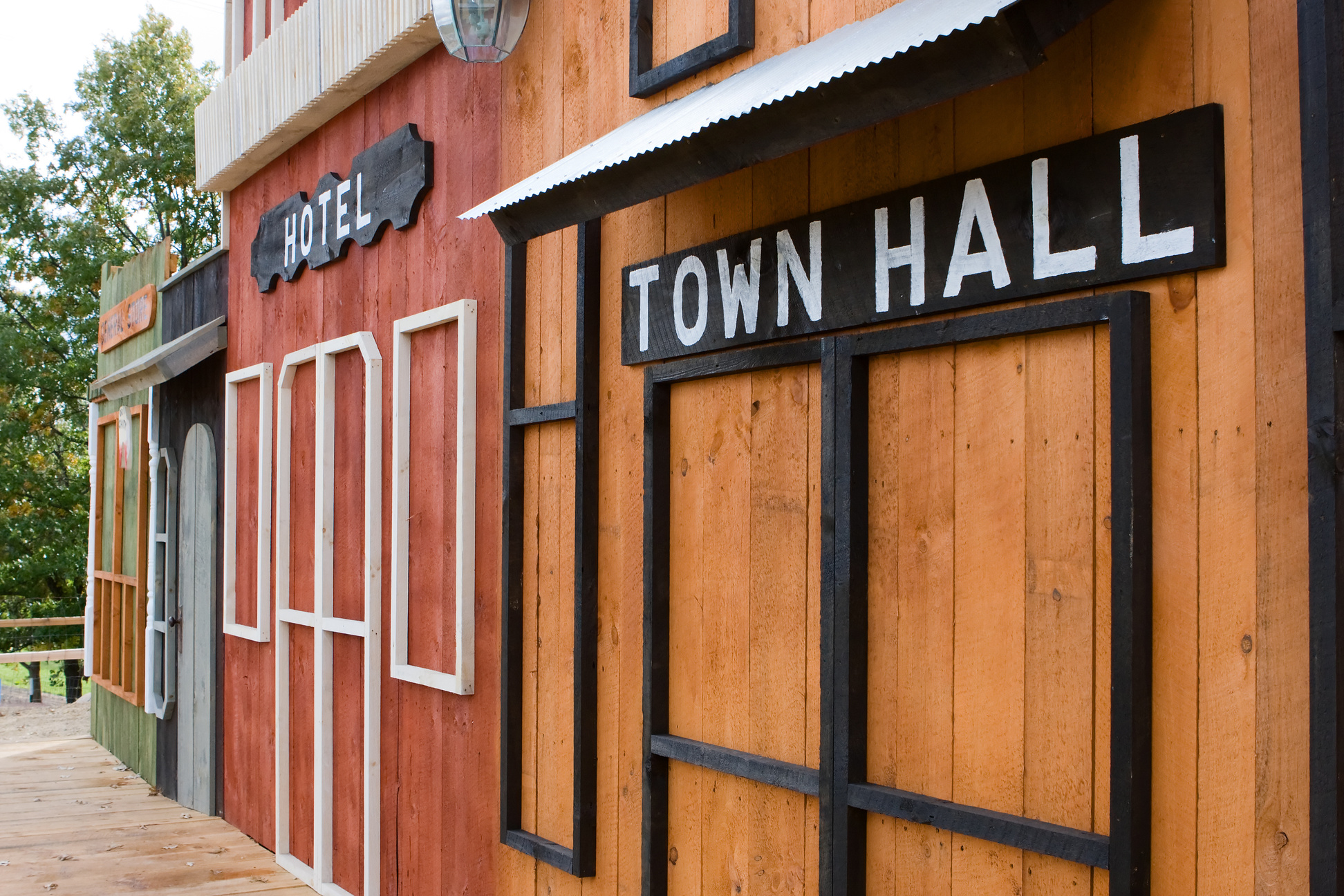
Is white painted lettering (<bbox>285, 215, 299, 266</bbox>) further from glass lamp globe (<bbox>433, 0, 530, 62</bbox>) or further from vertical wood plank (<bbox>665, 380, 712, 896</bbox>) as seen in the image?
vertical wood plank (<bbox>665, 380, 712, 896</bbox>)

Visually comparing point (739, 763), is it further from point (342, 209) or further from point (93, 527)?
point (93, 527)

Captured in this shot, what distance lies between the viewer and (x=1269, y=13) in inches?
84.4

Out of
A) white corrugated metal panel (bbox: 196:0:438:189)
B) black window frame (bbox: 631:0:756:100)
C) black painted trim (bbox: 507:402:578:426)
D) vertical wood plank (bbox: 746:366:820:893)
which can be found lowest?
vertical wood plank (bbox: 746:366:820:893)

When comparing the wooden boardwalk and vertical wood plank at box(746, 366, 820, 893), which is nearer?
vertical wood plank at box(746, 366, 820, 893)

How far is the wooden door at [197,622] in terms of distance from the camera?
24.4 feet

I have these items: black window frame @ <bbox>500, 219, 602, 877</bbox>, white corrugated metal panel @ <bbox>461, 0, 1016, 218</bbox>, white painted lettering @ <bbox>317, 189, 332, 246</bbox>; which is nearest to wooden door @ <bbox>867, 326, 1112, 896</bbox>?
white corrugated metal panel @ <bbox>461, 0, 1016, 218</bbox>

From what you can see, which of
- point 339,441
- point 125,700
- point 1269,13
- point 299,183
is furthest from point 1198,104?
point 125,700

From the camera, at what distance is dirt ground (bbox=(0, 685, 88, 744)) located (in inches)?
424

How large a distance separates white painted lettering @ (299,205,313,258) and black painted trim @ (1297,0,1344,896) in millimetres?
4999

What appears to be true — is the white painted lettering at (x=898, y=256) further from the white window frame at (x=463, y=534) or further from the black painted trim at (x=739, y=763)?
the white window frame at (x=463, y=534)

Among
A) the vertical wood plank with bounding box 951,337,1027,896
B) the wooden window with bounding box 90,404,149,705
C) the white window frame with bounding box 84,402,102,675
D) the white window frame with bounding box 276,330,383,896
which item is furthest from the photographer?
the white window frame with bounding box 84,402,102,675

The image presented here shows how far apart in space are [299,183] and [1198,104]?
5.20 metres

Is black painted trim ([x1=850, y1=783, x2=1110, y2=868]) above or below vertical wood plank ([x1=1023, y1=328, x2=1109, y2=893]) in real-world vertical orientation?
below

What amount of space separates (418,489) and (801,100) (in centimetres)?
292
